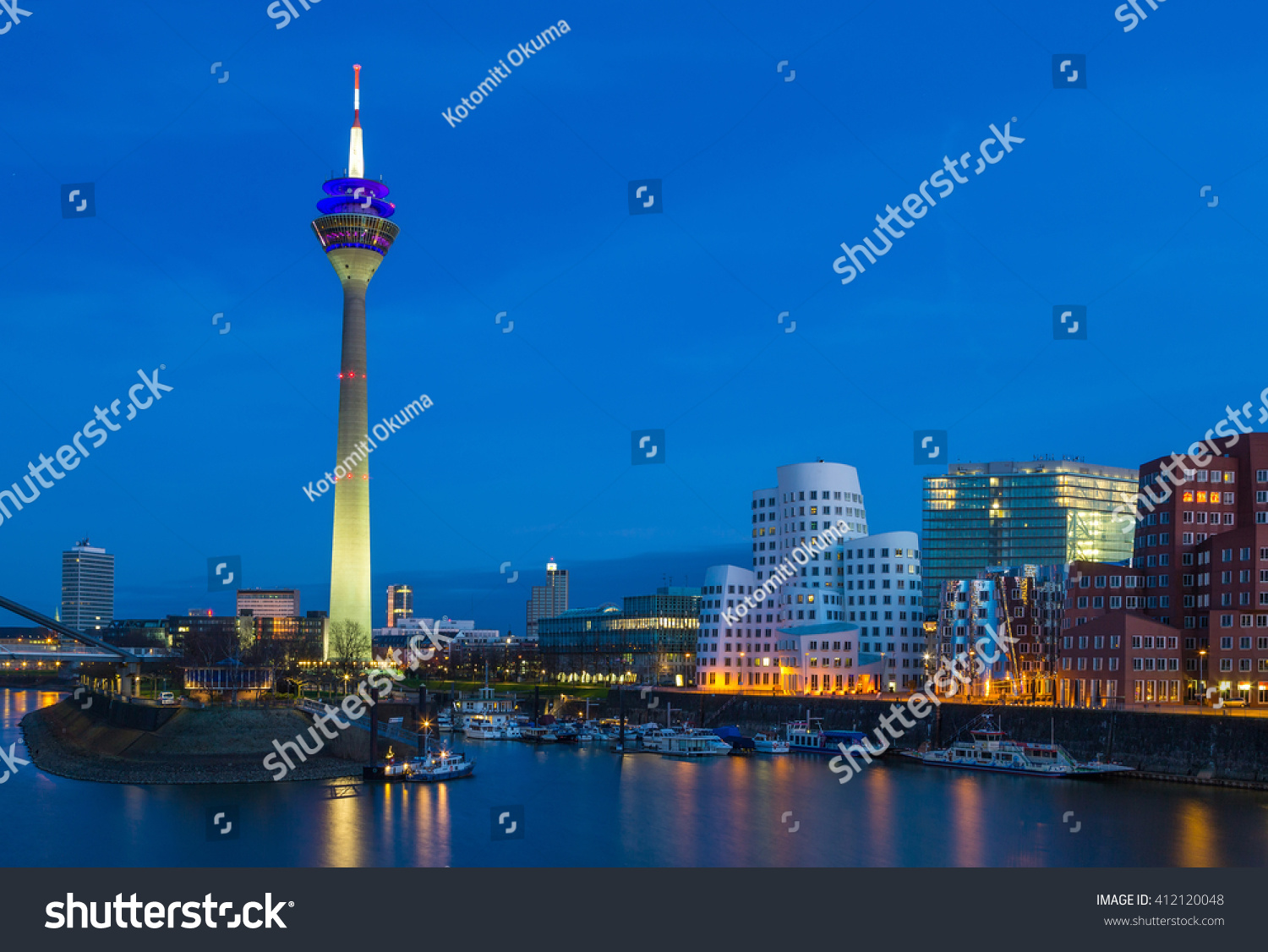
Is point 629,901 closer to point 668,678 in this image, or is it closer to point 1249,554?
point 1249,554

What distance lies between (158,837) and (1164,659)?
70.9m

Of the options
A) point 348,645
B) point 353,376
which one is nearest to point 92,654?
point 348,645

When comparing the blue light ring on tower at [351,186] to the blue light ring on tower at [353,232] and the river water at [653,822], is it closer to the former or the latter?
the blue light ring on tower at [353,232]

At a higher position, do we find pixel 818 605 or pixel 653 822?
pixel 818 605

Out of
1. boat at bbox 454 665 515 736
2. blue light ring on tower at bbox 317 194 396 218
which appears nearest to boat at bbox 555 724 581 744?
boat at bbox 454 665 515 736

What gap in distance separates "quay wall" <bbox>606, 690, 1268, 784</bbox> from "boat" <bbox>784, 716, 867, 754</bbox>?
217cm

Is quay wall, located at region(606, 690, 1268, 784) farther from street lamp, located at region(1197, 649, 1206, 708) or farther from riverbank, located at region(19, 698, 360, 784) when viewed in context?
riverbank, located at region(19, 698, 360, 784)

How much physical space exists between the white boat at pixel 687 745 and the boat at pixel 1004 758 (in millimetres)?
16299

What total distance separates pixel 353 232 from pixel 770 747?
4309 inches

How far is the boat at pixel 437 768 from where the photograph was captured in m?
81.5

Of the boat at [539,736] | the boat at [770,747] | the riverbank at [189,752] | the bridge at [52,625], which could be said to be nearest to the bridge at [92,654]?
the bridge at [52,625]

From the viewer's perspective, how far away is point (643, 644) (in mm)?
187500

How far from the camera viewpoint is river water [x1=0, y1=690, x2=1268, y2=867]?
2203 inches

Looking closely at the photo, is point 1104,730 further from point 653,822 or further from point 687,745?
point 653,822
